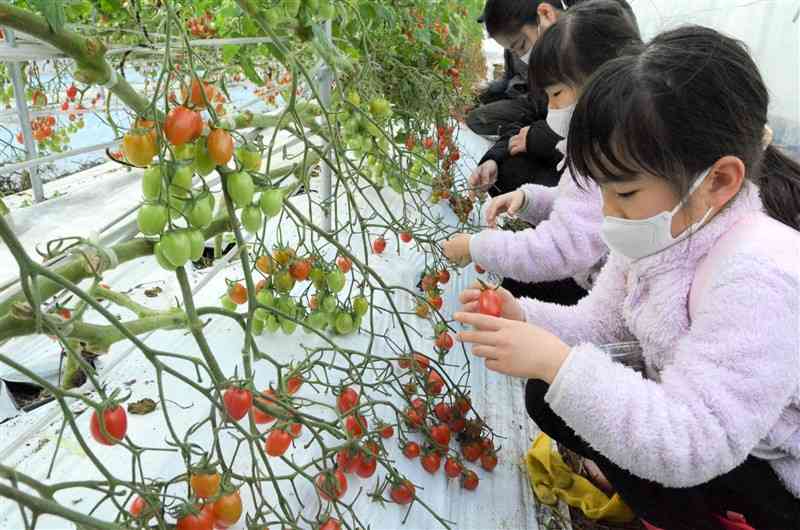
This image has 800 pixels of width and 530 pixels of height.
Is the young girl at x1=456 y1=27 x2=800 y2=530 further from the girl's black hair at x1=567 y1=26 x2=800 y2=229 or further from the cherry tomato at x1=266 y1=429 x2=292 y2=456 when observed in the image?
the cherry tomato at x1=266 y1=429 x2=292 y2=456

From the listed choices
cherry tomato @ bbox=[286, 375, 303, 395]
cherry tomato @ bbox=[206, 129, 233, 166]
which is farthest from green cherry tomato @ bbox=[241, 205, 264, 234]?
cherry tomato @ bbox=[286, 375, 303, 395]

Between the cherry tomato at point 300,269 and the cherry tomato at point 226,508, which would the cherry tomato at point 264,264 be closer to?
the cherry tomato at point 300,269

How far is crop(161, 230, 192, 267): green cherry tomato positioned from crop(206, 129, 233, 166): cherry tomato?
0.30 feet

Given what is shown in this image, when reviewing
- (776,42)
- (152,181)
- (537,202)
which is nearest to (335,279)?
(152,181)

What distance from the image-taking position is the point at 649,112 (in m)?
0.76

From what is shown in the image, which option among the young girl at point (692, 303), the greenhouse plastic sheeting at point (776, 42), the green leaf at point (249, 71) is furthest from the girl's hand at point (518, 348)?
the greenhouse plastic sheeting at point (776, 42)

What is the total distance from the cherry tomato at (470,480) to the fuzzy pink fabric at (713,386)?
0.88 ft

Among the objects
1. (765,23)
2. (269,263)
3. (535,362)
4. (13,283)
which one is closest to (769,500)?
(535,362)

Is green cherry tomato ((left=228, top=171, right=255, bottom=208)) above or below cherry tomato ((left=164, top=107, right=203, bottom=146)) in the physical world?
below

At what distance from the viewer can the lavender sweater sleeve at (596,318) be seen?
1080 mm

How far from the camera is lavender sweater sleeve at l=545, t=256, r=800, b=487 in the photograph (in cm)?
72

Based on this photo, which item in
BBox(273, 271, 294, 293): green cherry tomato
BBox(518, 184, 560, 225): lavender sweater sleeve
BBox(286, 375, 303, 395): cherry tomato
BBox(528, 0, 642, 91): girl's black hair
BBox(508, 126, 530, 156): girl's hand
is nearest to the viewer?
BBox(286, 375, 303, 395): cherry tomato

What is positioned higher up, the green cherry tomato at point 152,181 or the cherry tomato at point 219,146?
the cherry tomato at point 219,146

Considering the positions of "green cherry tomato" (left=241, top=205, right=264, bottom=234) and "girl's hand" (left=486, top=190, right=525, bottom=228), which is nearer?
"green cherry tomato" (left=241, top=205, right=264, bottom=234)
